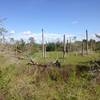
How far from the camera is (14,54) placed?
12.6 m

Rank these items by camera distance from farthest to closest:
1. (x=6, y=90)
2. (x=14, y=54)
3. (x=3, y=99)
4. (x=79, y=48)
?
(x=79, y=48), (x=14, y=54), (x=6, y=90), (x=3, y=99)

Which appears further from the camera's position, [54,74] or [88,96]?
[54,74]

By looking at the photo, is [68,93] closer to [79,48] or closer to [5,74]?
[5,74]

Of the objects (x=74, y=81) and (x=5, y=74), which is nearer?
(x=5, y=74)

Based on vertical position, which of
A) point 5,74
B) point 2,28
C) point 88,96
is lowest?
point 88,96

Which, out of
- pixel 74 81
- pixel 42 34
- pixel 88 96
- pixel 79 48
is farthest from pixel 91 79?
pixel 79 48

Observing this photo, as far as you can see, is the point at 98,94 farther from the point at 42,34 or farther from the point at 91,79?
the point at 42,34

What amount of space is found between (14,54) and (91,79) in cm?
416

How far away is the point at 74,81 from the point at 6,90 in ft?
9.25

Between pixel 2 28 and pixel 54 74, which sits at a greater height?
pixel 2 28

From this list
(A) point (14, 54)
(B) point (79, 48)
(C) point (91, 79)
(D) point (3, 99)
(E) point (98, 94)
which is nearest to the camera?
(D) point (3, 99)

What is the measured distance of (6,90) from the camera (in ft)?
28.6

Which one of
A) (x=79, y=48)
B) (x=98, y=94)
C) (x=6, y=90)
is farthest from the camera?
(x=79, y=48)

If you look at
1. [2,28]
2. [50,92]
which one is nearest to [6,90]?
[50,92]
